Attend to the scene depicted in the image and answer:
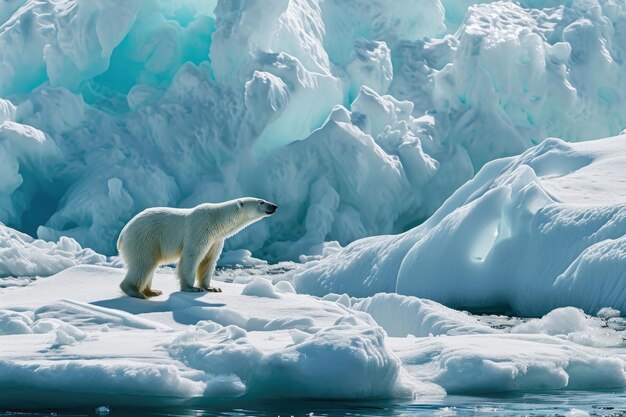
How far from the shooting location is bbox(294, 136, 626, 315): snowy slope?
11.6m

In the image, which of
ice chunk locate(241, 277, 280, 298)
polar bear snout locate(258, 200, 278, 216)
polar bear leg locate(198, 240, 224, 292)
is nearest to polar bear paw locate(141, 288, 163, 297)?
polar bear leg locate(198, 240, 224, 292)

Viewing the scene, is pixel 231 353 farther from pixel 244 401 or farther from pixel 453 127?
pixel 453 127

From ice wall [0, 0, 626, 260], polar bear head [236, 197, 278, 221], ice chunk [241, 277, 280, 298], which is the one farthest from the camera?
ice wall [0, 0, 626, 260]

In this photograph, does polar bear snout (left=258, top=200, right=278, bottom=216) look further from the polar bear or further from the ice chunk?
the ice chunk

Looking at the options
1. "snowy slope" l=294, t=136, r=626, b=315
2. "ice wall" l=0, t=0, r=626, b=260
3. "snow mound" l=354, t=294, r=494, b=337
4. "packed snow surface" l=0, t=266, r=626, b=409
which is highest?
"ice wall" l=0, t=0, r=626, b=260

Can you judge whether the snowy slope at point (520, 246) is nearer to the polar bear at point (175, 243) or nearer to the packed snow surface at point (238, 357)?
the packed snow surface at point (238, 357)

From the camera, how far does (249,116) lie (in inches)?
845

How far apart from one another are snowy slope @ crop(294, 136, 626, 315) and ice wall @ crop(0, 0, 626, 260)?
20.3 ft

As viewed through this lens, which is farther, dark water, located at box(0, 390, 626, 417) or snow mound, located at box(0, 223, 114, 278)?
snow mound, located at box(0, 223, 114, 278)

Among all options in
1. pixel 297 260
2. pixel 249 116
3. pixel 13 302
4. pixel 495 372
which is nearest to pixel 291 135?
pixel 249 116

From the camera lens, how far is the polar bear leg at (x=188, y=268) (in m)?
8.45

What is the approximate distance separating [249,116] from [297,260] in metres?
3.18

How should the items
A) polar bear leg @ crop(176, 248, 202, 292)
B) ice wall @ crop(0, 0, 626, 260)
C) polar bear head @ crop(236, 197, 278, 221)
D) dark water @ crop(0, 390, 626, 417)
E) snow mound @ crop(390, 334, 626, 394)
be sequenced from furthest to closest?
1. ice wall @ crop(0, 0, 626, 260)
2. polar bear head @ crop(236, 197, 278, 221)
3. polar bear leg @ crop(176, 248, 202, 292)
4. snow mound @ crop(390, 334, 626, 394)
5. dark water @ crop(0, 390, 626, 417)

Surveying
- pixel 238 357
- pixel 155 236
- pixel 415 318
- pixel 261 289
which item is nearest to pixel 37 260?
pixel 155 236
